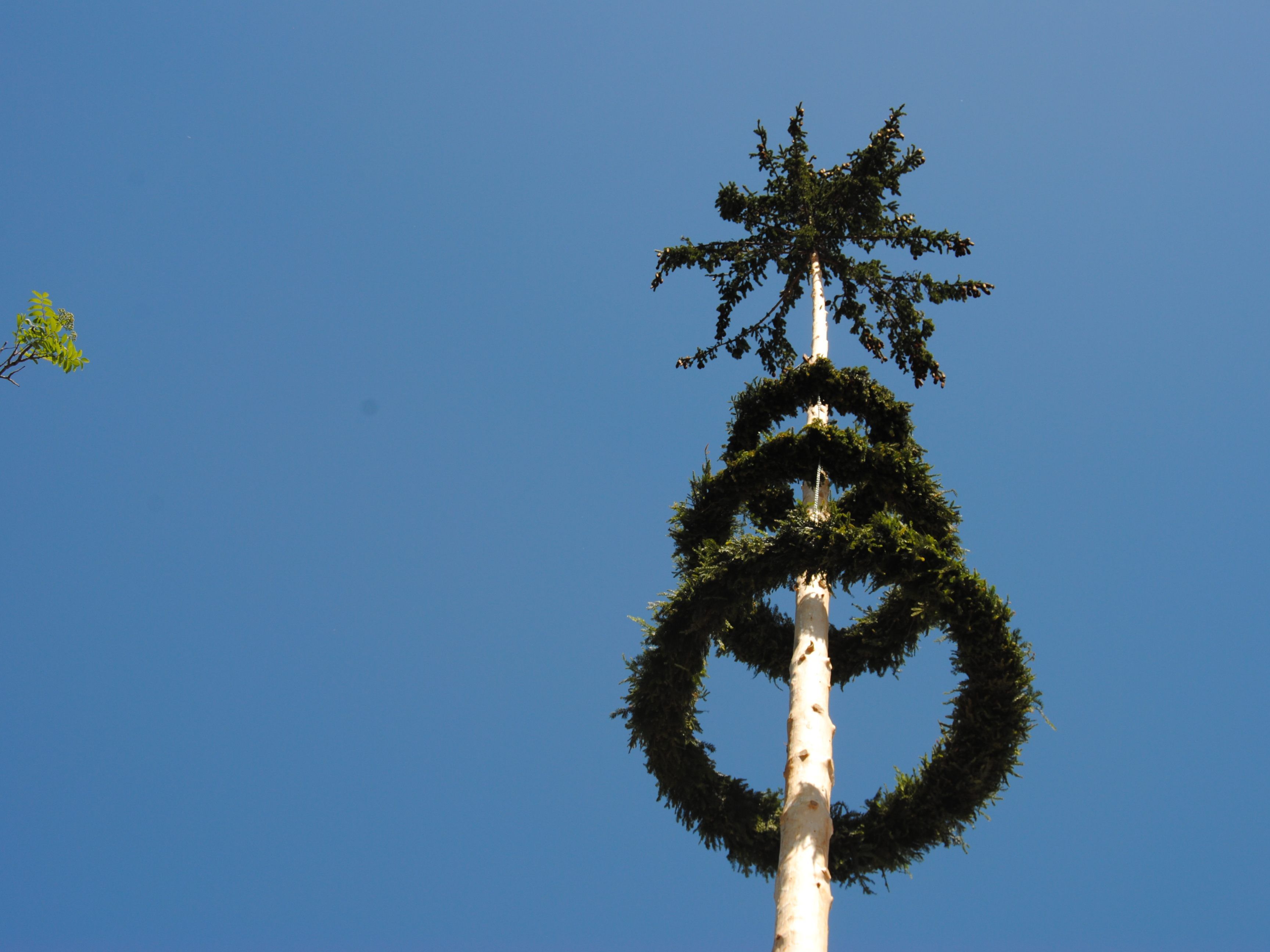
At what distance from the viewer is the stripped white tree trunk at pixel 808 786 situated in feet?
25.5

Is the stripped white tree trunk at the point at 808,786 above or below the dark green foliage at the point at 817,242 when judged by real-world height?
below

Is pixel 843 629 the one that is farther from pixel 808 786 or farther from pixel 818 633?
pixel 808 786

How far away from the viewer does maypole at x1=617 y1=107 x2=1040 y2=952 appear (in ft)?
30.7

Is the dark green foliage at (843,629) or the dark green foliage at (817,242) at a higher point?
the dark green foliage at (817,242)

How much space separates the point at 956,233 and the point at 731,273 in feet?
14.4

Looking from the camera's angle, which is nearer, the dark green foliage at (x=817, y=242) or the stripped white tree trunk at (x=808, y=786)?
the stripped white tree trunk at (x=808, y=786)

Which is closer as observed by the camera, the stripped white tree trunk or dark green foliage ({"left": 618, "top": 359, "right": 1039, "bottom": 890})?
the stripped white tree trunk

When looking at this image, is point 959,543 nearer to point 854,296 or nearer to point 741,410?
point 741,410

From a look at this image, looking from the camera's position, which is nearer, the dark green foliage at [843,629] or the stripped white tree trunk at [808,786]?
the stripped white tree trunk at [808,786]

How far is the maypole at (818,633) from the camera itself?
30.7 feet

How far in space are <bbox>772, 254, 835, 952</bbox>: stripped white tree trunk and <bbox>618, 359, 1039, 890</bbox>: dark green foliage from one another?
2.07 feet

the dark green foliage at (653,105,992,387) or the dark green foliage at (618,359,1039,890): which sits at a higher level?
the dark green foliage at (653,105,992,387)

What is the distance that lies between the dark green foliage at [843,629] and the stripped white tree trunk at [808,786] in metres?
0.63

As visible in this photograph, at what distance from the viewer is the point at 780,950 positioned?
24.7 ft
